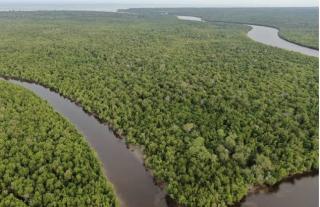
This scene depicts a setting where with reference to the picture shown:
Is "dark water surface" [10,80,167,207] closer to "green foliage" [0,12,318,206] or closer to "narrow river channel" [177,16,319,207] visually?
"green foliage" [0,12,318,206]

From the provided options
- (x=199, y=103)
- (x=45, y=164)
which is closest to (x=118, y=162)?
(x=45, y=164)

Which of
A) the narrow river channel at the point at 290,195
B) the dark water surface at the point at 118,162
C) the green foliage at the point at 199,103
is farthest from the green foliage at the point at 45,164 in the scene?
the narrow river channel at the point at 290,195

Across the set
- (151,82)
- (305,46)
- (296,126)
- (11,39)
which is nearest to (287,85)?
(296,126)

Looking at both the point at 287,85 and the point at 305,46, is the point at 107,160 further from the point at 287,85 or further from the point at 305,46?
the point at 305,46

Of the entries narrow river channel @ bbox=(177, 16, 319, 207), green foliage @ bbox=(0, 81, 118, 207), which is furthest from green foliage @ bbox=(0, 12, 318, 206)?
green foliage @ bbox=(0, 81, 118, 207)

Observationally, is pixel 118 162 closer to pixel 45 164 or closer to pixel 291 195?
pixel 45 164

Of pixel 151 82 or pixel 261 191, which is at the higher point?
pixel 151 82

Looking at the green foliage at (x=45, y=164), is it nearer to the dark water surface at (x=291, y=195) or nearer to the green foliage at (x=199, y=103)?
the green foliage at (x=199, y=103)
